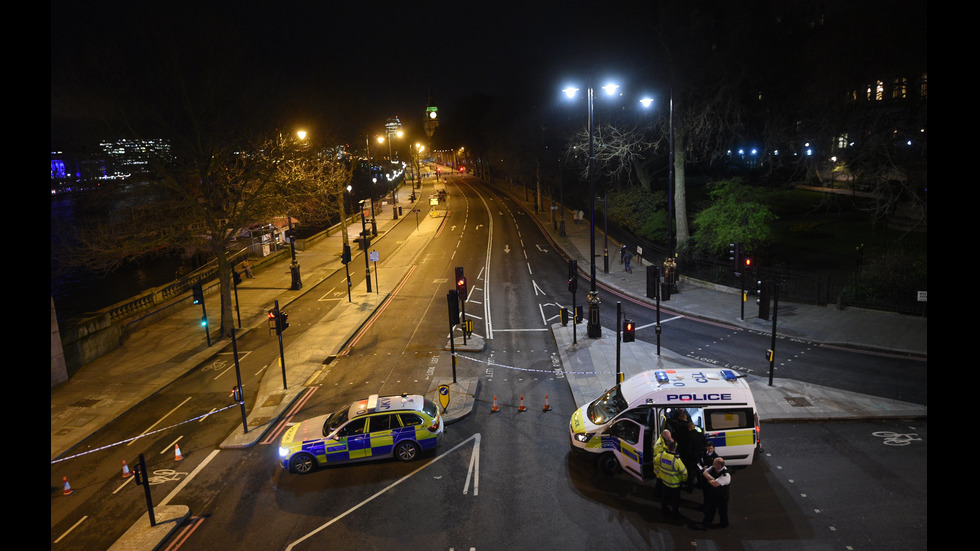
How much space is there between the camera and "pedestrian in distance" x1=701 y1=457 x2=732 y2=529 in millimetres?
10523

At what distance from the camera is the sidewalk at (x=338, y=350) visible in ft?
51.6

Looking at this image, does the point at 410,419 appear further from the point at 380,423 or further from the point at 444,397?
the point at 444,397

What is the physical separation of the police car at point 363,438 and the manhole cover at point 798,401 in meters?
10.2

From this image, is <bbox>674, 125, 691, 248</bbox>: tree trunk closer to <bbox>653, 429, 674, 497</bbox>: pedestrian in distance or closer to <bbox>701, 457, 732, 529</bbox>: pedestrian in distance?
<bbox>653, 429, 674, 497</bbox>: pedestrian in distance

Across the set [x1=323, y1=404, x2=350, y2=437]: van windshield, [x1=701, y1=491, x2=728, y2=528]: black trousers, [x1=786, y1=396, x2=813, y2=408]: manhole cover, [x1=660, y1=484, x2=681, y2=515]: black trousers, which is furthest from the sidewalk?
[x1=660, y1=484, x2=681, y2=515]: black trousers

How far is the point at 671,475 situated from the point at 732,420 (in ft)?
7.73

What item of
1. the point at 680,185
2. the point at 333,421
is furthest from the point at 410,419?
the point at 680,185

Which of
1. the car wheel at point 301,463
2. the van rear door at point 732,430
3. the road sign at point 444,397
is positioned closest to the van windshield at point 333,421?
the car wheel at point 301,463

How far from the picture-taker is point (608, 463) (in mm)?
12969

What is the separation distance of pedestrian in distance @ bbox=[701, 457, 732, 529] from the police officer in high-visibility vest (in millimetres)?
504

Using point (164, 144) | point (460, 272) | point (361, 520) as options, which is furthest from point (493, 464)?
point (164, 144)

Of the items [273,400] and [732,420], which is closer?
[732,420]

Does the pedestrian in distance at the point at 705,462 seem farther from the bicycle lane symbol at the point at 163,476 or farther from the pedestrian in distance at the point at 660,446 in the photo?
the bicycle lane symbol at the point at 163,476

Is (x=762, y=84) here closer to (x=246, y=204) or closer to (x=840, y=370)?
(x=840, y=370)
